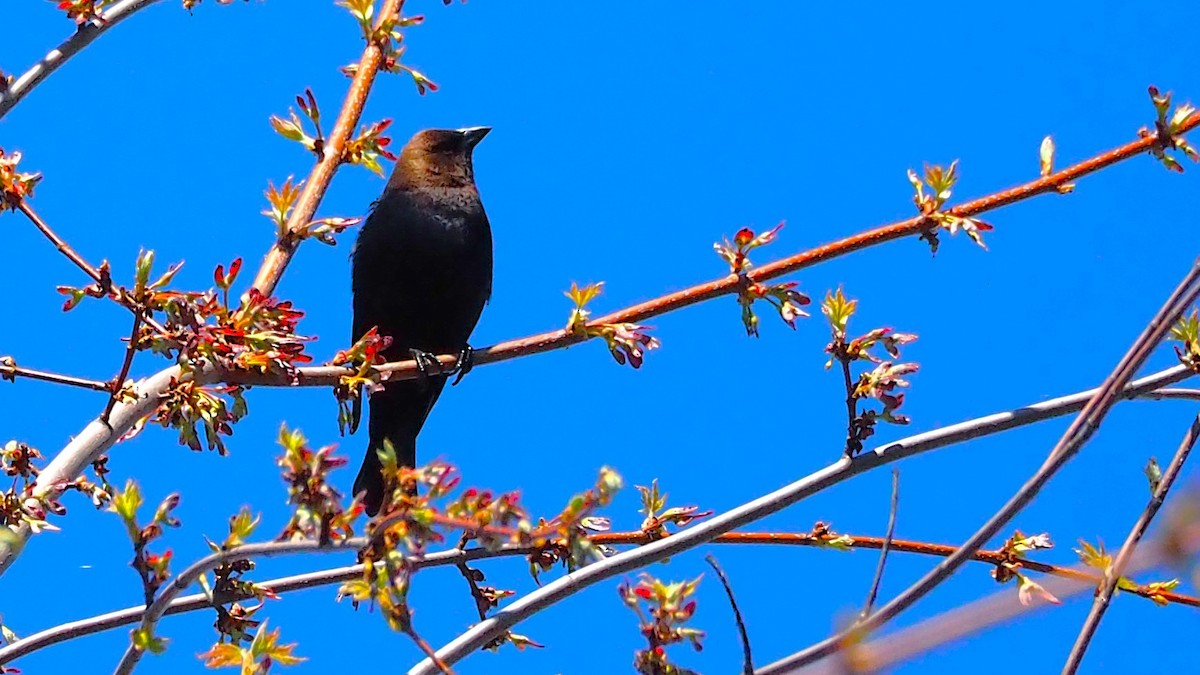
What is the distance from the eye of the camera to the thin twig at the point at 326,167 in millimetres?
2807

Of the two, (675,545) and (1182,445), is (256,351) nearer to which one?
(675,545)

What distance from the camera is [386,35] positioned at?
3150 millimetres

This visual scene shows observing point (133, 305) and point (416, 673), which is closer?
point (416, 673)

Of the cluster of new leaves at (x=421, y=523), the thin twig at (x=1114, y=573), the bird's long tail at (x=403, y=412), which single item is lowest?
the thin twig at (x=1114, y=573)

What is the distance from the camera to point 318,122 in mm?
2998

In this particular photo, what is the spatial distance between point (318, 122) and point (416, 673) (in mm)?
1563

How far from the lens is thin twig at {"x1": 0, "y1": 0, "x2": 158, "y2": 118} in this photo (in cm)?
256

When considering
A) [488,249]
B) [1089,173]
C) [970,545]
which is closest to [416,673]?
[970,545]

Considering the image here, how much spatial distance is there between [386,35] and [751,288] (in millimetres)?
1183

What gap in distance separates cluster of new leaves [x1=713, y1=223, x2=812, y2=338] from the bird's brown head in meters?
2.62

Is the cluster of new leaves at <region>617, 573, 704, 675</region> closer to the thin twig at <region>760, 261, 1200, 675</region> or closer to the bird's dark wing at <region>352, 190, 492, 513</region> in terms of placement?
the thin twig at <region>760, 261, 1200, 675</region>

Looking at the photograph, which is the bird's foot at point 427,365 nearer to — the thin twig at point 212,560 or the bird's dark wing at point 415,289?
the thin twig at point 212,560

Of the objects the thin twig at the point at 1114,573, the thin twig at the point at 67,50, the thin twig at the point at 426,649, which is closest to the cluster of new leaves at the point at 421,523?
the thin twig at the point at 426,649

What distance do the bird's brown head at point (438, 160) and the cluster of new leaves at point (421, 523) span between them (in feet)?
10.7
